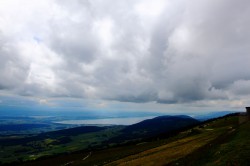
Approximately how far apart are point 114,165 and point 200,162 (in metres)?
30.9

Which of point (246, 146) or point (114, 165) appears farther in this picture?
point (114, 165)

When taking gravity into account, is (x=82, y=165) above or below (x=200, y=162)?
below

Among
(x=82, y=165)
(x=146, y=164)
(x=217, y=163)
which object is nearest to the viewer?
(x=217, y=163)

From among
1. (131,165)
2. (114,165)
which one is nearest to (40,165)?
(114,165)

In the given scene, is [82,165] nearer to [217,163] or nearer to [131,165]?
[131,165]

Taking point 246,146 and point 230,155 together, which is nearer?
point 230,155

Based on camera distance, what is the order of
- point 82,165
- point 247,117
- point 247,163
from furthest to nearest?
point 247,117 → point 82,165 → point 247,163

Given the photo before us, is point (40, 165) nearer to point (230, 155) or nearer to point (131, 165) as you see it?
point (131, 165)

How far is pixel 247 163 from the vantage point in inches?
1161

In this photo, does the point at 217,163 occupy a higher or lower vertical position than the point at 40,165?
higher

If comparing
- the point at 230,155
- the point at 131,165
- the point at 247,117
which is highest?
the point at 247,117

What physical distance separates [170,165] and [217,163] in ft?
34.9

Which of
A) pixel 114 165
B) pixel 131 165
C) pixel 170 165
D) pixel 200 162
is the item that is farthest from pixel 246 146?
pixel 114 165

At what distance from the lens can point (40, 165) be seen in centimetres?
12262
